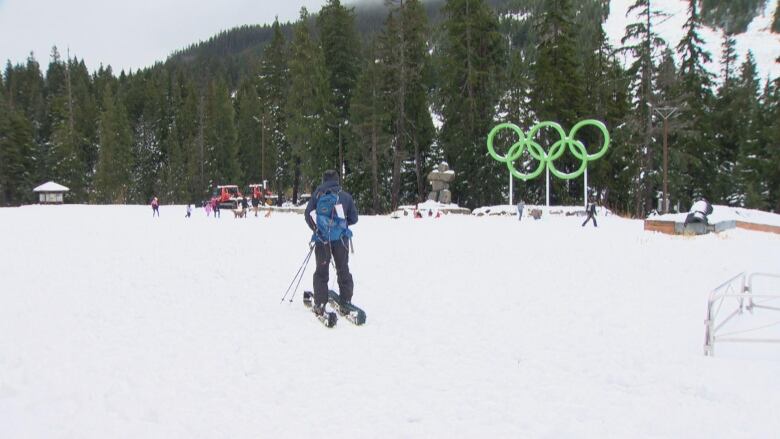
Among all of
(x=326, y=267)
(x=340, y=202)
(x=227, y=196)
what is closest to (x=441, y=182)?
(x=227, y=196)

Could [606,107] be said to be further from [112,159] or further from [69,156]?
[69,156]

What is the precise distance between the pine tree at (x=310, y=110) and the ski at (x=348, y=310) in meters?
35.4

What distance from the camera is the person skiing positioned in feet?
26.5

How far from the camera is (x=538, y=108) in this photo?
4025 cm

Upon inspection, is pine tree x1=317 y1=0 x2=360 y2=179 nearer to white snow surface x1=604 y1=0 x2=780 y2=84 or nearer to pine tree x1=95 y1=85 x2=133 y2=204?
pine tree x1=95 y1=85 x2=133 y2=204

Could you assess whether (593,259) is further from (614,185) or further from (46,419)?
(614,185)

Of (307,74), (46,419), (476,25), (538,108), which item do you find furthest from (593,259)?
(307,74)

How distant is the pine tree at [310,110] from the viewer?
43844 millimetres

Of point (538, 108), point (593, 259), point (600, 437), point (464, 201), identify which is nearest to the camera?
point (600, 437)

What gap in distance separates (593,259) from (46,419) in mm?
12658

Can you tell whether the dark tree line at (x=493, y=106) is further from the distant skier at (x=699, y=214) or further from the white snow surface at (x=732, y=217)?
the distant skier at (x=699, y=214)

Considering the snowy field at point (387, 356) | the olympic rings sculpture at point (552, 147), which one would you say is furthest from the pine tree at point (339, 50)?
the snowy field at point (387, 356)

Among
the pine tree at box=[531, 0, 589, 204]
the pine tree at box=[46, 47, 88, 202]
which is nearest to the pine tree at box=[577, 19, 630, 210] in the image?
the pine tree at box=[531, 0, 589, 204]

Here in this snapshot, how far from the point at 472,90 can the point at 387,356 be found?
3707 centimetres
